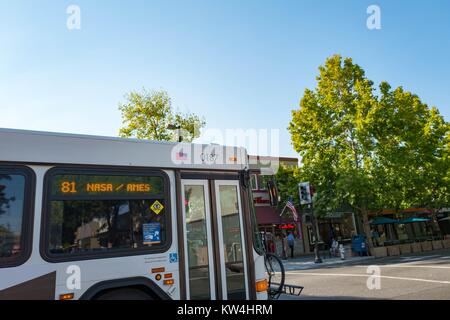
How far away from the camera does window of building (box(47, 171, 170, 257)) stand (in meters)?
4.52

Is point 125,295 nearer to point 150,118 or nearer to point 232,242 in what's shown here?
point 232,242

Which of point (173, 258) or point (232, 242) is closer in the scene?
point (173, 258)

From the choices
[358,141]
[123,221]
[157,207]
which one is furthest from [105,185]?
[358,141]

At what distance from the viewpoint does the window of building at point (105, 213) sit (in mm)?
4516

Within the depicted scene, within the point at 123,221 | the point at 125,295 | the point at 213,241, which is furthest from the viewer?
the point at 213,241

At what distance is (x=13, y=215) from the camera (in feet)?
14.0

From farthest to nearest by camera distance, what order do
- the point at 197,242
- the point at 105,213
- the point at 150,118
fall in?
the point at 150,118 < the point at 197,242 < the point at 105,213

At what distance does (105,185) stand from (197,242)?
1618mm

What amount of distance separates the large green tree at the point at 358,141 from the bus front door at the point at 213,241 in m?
19.0

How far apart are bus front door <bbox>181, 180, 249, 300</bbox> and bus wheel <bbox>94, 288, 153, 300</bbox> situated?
2.15ft

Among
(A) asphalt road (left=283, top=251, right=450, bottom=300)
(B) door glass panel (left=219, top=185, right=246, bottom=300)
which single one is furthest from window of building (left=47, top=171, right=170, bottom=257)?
(A) asphalt road (left=283, top=251, right=450, bottom=300)

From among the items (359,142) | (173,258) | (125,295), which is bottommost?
(125,295)
